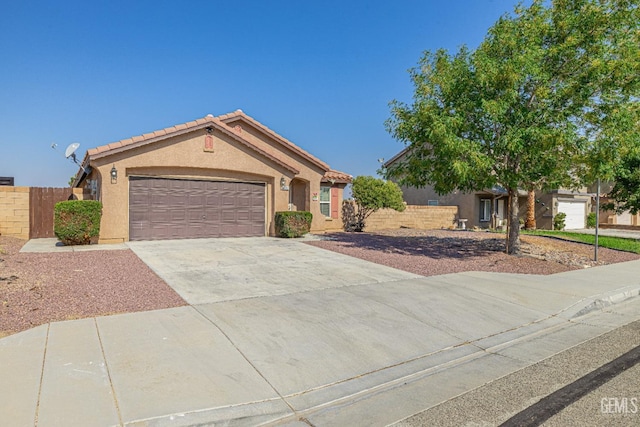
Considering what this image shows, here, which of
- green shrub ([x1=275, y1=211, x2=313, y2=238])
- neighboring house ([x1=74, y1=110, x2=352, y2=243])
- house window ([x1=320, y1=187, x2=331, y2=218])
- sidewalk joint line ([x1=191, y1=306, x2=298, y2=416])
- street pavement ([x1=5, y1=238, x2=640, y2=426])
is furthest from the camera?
house window ([x1=320, y1=187, x2=331, y2=218])

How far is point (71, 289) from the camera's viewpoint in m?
7.01

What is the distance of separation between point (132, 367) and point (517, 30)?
12.6 metres

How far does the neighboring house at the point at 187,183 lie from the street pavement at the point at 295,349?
6.50 meters

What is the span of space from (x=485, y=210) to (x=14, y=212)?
27.2 m

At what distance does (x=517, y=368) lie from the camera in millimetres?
4793

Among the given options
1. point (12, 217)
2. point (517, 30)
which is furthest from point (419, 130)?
point (12, 217)

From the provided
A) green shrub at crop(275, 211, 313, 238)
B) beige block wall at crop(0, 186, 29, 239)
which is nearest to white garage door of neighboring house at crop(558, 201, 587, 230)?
green shrub at crop(275, 211, 313, 238)

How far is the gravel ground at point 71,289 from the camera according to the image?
572 cm

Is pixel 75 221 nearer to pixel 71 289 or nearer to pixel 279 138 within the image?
pixel 71 289

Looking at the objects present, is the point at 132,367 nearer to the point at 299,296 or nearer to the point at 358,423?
the point at 358,423

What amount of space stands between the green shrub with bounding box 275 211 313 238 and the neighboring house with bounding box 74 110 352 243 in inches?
27.5

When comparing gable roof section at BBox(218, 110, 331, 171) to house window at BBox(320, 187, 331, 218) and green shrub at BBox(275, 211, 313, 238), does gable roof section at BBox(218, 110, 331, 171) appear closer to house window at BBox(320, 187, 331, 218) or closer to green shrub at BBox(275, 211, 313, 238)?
house window at BBox(320, 187, 331, 218)

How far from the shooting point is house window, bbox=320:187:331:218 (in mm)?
20709

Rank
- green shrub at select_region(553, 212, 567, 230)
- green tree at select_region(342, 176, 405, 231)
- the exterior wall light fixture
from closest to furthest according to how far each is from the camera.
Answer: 1. the exterior wall light fixture
2. green tree at select_region(342, 176, 405, 231)
3. green shrub at select_region(553, 212, 567, 230)
